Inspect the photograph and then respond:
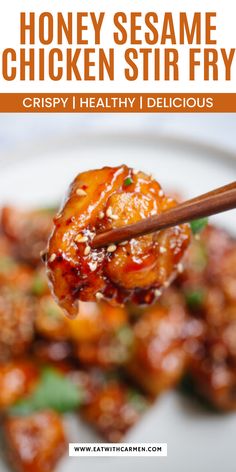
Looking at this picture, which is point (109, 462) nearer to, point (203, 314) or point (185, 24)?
point (203, 314)

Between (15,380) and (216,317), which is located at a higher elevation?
(216,317)

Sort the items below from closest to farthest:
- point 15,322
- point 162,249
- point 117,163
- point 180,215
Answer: point 180,215
point 162,249
point 15,322
point 117,163

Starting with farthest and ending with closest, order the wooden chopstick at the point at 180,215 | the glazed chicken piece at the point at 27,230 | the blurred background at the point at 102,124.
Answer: the blurred background at the point at 102,124, the glazed chicken piece at the point at 27,230, the wooden chopstick at the point at 180,215

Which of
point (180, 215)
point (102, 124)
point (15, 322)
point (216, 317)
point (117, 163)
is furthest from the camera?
point (102, 124)

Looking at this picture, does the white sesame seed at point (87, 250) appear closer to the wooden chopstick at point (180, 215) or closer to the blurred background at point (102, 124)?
the wooden chopstick at point (180, 215)

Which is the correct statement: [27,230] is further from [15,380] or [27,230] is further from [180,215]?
[180,215]

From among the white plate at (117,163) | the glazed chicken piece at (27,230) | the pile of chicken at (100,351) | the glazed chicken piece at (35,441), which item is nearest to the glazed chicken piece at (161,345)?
the pile of chicken at (100,351)

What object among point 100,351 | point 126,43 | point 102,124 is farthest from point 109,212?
point 102,124

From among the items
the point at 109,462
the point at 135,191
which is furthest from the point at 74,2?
the point at 109,462
